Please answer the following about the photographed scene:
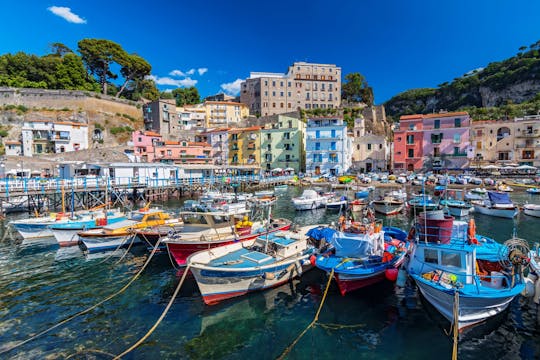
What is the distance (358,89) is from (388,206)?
7537cm

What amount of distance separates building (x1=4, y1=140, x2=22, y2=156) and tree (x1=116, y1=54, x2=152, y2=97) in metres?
28.4

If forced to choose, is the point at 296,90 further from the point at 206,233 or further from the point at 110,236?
the point at 206,233

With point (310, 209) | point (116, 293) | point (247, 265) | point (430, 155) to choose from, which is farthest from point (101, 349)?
point (430, 155)

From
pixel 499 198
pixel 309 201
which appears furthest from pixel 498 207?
pixel 309 201

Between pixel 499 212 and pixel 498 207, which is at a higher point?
pixel 498 207

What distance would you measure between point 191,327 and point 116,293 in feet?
15.5

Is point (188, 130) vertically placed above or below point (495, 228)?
above

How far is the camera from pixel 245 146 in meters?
70.6

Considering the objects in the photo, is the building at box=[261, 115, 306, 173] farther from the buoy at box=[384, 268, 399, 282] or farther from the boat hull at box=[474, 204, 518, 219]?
the buoy at box=[384, 268, 399, 282]

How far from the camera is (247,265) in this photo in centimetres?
1152

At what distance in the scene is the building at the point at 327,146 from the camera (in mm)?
62688

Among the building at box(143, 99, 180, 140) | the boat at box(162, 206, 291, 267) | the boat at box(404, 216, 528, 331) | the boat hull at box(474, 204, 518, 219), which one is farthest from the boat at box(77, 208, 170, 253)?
the building at box(143, 99, 180, 140)

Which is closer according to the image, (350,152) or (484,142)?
(484,142)

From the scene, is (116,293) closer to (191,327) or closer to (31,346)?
(31,346)
